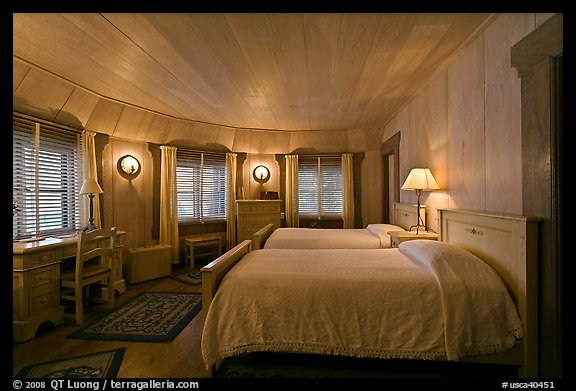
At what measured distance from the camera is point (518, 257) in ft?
5.30

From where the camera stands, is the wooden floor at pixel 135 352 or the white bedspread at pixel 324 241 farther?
the white bedspread at pixel 324 241

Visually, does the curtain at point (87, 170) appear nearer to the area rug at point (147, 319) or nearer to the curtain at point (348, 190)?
the area rug at point (147, 319)

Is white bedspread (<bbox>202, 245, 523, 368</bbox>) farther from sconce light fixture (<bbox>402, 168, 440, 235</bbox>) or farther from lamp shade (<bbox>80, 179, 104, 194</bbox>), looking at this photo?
lamp shade (<bbox>80, 179, 104, 194</bbox>)

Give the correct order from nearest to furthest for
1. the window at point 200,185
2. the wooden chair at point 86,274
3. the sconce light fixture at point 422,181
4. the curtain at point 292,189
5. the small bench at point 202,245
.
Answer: the wooden chair at point 86,274, the sconce light fixture at point 422,181, the small bench at point 202,245, the window at point 200,185, the curtain at point 292,189

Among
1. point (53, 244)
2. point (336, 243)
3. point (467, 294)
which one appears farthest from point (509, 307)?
point (53, 244)

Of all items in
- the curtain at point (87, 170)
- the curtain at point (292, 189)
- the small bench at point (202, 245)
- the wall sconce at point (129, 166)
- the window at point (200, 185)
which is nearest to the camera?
the curtain at point (87, 170)

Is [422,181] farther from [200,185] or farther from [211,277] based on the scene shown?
[200,185]

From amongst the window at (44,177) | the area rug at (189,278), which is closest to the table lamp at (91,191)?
the window at (44,177)

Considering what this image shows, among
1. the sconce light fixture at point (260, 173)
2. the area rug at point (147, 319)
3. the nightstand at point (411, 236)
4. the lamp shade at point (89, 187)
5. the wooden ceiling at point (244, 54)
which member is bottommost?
the area rug at point (147, 319)

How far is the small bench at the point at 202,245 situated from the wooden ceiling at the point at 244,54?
8.69 ft

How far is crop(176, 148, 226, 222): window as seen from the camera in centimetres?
508

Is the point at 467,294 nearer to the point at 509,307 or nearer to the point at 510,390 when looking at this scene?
the point at 509,307

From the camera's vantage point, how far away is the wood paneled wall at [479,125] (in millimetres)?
1784
